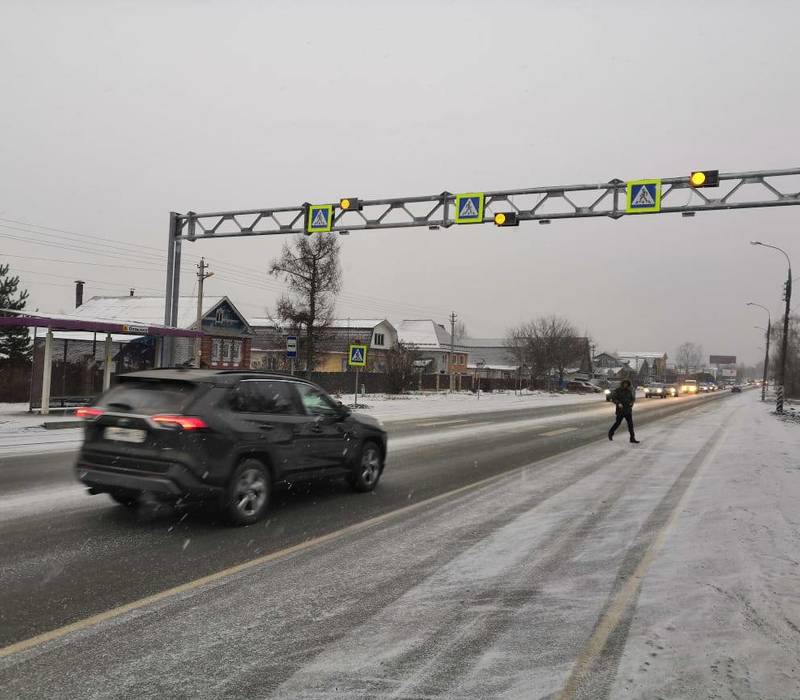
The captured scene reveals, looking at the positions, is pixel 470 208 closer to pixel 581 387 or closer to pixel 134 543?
pixel 134 543

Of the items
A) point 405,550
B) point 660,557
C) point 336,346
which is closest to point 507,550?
point 405,550

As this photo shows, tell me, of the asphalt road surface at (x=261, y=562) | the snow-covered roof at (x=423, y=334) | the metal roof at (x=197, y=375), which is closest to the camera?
the asphalt road surface at (x=261, y=562)

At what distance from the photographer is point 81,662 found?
3402mm

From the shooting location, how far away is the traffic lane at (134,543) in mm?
4305

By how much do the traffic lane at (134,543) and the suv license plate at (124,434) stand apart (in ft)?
2.84

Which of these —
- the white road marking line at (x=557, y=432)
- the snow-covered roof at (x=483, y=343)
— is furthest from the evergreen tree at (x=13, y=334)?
the snow-covered roof at (x=483, y=343)

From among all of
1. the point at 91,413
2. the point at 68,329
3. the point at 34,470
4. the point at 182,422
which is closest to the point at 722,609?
the point at 182,422

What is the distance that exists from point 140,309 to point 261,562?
48.0m

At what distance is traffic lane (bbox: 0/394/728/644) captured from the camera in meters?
4.30

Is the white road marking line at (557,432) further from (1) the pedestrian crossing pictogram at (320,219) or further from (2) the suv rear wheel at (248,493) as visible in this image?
(2) the suv rear wheel at (248,493)

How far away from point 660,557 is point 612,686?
2653mm

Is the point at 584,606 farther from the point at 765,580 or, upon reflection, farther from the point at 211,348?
the point at 211,348

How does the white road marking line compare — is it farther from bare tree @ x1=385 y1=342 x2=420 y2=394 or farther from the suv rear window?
bare tree @ x1=385 y1=342 x2=420 y2=394

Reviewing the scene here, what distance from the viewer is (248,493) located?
654cm
